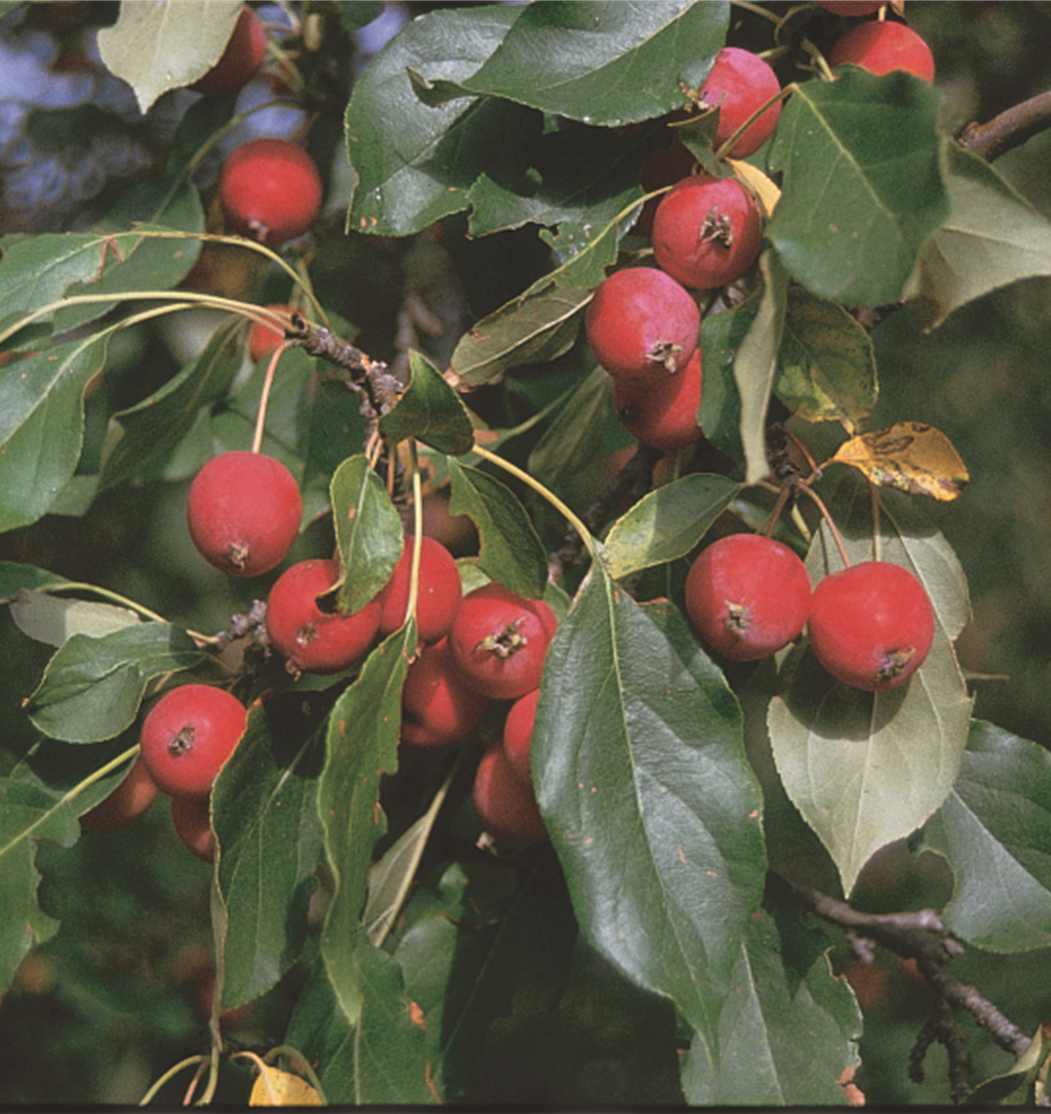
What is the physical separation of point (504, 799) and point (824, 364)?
1.29 feet

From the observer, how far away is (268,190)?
1.02m

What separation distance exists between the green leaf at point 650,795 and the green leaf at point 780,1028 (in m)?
0.18

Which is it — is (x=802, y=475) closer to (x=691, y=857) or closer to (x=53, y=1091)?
(x=691, y=857)

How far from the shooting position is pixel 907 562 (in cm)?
78

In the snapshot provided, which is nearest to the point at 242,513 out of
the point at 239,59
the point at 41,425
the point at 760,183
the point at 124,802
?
the point at 41,425

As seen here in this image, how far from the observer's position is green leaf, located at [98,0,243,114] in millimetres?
832

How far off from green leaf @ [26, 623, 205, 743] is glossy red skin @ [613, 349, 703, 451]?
0.40 m

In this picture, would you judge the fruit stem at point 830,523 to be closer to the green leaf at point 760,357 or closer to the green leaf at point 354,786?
the green leaf at point 760,357

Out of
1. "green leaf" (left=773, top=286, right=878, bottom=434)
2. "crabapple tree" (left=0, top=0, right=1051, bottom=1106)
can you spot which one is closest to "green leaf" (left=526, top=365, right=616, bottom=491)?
"crabapple tree" (left=0, top=0, right=1051, bottom=1106)

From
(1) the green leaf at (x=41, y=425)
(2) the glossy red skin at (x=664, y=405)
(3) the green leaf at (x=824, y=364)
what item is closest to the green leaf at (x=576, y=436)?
(2) the glossy red skin at (x=664, y=405)

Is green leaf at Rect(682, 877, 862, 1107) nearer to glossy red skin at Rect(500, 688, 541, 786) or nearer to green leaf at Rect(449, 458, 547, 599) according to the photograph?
glossy red skin at Rect(500, 688, 541, 786)

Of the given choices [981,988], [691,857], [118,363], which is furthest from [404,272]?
[981,988]

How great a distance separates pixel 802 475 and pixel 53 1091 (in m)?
1.52

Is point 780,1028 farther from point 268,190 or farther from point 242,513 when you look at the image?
point 268,190
